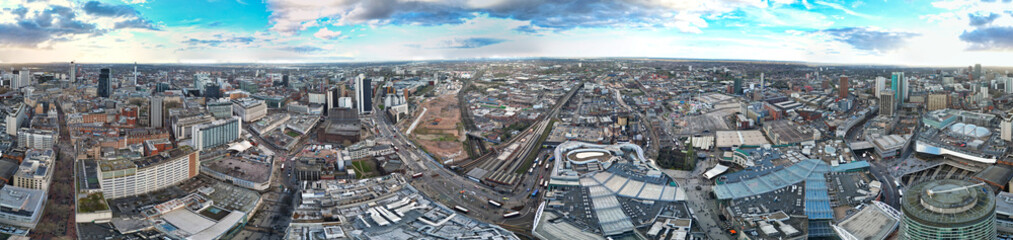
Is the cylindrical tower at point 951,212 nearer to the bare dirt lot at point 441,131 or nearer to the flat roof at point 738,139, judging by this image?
the flat roof at point 738,139

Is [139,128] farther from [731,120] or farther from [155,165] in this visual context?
[731,120]

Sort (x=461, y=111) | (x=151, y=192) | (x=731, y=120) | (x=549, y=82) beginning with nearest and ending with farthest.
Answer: (x=151, y=192) < (x=461, y=111) < (x=731, y=120) < (x=549, y=82)

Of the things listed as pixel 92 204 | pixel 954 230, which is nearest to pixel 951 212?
pixel 954 230

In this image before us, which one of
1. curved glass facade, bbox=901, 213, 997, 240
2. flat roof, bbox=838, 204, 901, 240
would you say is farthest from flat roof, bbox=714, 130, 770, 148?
curved glass facade, bbox=901, 213, 997, 240

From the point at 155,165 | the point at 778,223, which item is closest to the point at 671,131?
the point at 778,223

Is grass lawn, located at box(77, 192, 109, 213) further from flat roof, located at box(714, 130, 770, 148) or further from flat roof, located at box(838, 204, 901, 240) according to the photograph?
flat roof, located at box(714, 130, 770, 148)

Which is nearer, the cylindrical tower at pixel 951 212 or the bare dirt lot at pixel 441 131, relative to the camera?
the cylindrical tower at pixel 951 212

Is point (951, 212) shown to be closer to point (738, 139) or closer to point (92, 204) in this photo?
point (738, 139)

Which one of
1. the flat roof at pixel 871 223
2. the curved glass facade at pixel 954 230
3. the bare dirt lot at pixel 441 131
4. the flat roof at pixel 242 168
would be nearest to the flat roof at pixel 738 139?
the flat roof at pixel 871 223
